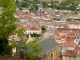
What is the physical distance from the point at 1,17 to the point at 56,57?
13581mm

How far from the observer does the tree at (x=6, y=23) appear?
22016mm

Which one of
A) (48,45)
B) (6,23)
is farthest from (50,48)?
(6,23)

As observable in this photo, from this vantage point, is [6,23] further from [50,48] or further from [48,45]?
[50,48]

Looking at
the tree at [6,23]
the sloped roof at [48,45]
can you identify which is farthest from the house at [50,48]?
the tree at [6,23]

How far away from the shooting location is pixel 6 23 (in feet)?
73.8

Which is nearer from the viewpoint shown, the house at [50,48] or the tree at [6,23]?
the tree at [6,23]

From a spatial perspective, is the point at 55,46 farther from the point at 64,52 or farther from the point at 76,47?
the point at 76,47

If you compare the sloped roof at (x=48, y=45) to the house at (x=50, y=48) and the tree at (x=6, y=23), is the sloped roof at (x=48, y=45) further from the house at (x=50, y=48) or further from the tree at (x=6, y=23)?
the tree at (x=6, y=23)

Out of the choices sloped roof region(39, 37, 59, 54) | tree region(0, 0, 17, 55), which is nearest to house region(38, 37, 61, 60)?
sloped roof region(39, 37, 59, 54)

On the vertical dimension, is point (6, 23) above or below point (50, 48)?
above

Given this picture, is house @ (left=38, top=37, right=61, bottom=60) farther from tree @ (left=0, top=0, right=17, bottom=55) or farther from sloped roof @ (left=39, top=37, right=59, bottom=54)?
tree @ (left=0, top=0, right=17, bottom=55)

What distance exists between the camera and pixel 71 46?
38906 mm

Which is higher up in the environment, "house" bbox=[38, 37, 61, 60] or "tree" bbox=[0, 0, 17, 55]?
"tree" bbox=[0, 0, 17, 55]

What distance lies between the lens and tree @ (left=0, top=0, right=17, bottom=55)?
72.2 feet
